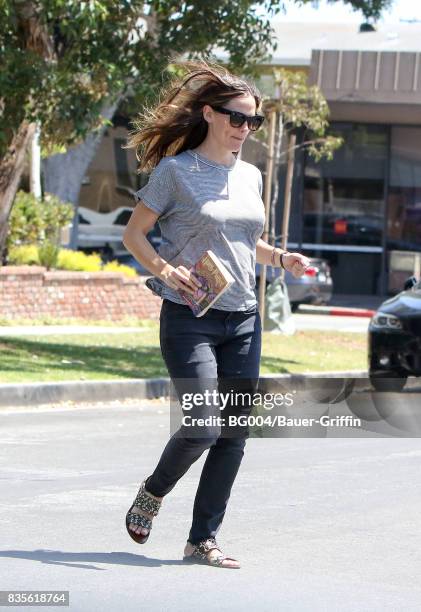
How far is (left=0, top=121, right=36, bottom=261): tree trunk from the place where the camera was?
15680 mm

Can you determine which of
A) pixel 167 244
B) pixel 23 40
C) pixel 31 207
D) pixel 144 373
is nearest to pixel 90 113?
pixel 23 40

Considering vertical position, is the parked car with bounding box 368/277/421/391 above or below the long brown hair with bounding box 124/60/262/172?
below

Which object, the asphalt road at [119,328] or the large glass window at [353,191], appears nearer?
the asphalt road at [119,328]

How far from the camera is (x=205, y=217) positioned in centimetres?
585

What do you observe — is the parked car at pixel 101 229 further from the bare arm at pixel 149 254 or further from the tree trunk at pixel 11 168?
the bare arm at pixel 149 254

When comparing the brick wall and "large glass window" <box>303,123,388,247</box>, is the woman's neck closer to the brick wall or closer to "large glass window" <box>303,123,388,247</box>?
the brick wall

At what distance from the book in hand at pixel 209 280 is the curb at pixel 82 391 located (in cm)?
614

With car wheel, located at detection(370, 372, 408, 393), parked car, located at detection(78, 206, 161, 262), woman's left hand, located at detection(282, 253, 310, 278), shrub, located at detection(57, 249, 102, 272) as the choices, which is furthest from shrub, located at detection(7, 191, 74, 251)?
woman's left hand, located at detection(282, 253, 310, 278)

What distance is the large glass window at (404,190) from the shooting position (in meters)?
33.9

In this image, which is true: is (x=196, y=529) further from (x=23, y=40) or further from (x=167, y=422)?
(x=23, y=40)

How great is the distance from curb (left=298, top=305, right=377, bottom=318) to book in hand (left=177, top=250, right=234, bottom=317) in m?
22.2

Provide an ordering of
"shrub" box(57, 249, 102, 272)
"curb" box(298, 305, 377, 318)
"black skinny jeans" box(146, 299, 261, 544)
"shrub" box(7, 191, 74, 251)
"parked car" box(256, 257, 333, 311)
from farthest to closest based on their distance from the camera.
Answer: "curb" box(298, 305, 377, 318), "parked car" box(256, 257, 333, 311), "shrub" box(7, 191, 74, 251), "shrub" box(57, 249, 102, 272), "black skinny jeans" box(146, 299, 261, 544)

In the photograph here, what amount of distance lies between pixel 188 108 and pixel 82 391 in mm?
7324

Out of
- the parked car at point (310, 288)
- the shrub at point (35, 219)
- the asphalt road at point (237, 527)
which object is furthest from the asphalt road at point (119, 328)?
the asphalt road at point (237, 527)
